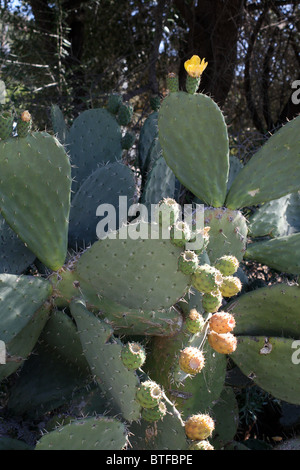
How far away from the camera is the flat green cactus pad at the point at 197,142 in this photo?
1.83m

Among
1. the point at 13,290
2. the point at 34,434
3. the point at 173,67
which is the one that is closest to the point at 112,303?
the point at 13,290

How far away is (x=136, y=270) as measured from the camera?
1472 mm

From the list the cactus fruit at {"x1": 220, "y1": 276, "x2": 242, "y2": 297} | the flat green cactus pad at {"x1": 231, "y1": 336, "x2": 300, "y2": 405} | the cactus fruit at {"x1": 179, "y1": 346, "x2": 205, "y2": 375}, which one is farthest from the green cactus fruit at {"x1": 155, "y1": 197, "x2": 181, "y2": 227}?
the flat green cactus pad at {"x1": 231, "y1": 336, "x2": 300, "y2": 405}

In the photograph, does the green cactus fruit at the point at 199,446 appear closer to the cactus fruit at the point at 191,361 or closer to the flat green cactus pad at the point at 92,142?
the cactus fruit at the point at 191,361

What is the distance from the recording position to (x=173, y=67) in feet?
14.9

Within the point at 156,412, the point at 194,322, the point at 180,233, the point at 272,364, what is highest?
the point at 180,233

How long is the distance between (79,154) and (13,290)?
900 millimetres

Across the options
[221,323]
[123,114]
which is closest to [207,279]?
[221,323]

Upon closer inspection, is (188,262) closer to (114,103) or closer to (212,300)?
(212,300)

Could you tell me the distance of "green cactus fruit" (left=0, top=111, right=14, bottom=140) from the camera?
1491mm

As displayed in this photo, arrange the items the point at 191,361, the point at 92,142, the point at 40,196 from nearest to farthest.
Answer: the point at 191,361 < the point at 40,196 < the point at 92,142

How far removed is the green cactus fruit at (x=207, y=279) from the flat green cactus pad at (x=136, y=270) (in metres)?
0.06

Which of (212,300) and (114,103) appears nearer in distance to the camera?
(212,300)

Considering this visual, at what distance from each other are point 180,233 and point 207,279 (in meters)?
0.15
